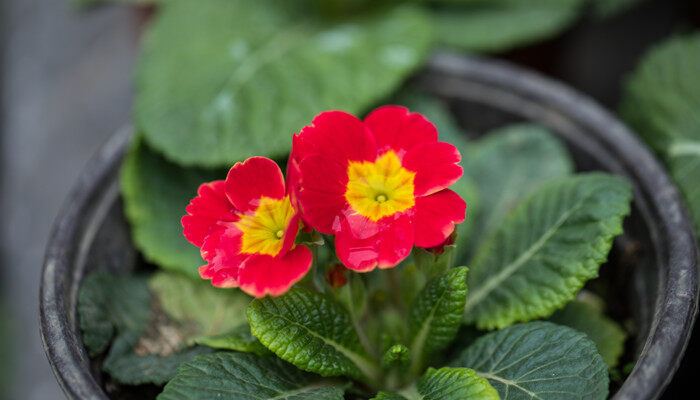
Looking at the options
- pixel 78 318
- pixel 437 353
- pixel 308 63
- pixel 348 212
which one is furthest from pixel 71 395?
pixel 308 63

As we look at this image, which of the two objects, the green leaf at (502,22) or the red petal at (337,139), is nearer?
the red petal at (337,139)

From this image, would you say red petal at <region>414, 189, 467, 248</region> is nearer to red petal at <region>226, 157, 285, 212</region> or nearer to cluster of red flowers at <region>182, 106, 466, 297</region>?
cluster of red flowers at <region>182, 106, 466, 297</region>

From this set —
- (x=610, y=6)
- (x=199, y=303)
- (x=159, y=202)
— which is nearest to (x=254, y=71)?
(x=159, y=202)

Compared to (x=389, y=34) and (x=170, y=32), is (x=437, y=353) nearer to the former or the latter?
(x=389, y=34)

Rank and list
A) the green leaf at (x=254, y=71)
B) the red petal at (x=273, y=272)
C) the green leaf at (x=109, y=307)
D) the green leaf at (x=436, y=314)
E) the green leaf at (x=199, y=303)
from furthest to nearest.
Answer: the green leaf at (x=254, y=71), the green leaf at (x=199, y=303), the green leaf at (x=109, y=307), the green leaf at (x=436, y=314), the red petal at (x=273, y=272)

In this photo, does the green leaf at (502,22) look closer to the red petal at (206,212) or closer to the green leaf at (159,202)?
the green leaf at (159,202)

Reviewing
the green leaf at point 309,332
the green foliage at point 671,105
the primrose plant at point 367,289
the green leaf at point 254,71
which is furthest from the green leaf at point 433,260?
the green foliage at point 671,105
